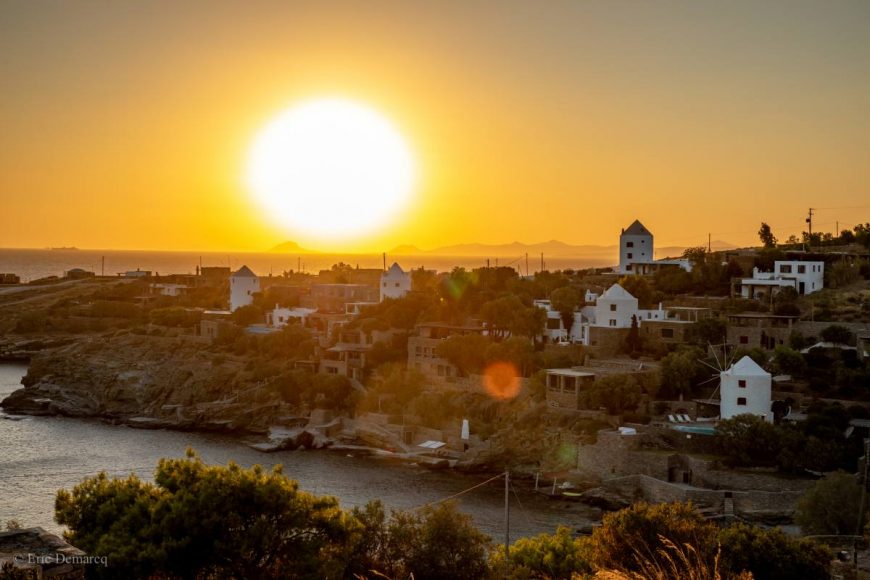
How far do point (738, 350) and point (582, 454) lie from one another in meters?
7.66

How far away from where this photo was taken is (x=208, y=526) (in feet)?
48.2

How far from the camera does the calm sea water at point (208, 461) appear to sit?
26953mm

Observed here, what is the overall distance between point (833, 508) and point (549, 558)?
28.9 ft

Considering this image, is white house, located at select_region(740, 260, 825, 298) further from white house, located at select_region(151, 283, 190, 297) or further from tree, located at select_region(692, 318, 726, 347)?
white house, located at select_region(151, 283, 190, 297)

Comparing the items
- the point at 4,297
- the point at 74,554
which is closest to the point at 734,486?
the point at 74,554

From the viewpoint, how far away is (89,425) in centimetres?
4197

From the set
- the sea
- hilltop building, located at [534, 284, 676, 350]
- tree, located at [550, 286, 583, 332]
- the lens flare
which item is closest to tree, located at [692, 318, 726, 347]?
hilltop building, located at [534, 284, 676, 350]

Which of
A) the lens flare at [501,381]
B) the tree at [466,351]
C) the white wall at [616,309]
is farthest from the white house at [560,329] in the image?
the lens flare at [501,381]

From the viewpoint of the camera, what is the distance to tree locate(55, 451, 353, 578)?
1430cm

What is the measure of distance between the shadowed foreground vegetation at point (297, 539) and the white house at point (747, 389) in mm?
11137

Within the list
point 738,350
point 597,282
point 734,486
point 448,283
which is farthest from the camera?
point 597,282

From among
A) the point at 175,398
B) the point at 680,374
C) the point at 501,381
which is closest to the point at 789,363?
the point at 680,374

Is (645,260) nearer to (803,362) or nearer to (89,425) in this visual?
(803,362)

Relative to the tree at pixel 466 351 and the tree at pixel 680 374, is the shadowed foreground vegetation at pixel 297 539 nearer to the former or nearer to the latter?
the tree at pixel 680 374
